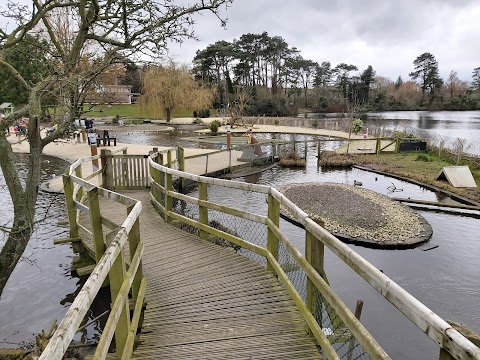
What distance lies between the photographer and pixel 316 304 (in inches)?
135

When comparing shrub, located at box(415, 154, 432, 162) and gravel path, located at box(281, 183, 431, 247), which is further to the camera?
→ shrub, located at box(415, 154, 432, 162)

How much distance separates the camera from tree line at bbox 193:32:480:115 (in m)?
65.7

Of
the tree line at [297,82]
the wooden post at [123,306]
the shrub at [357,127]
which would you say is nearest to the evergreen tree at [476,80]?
the tree line at [297,82]

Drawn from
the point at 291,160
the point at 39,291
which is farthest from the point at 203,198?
the point at 291,160

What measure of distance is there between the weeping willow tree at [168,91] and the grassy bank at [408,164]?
26.3m

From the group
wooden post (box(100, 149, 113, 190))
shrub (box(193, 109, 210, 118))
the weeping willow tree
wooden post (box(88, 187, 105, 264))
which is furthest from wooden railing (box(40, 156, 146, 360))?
shrub (box(193, 109, 210, 118))

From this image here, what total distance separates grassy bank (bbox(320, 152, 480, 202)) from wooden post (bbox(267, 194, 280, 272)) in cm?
1289

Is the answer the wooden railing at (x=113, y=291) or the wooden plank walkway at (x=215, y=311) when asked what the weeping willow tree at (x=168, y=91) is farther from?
the wooden railing at (x=113, y=291)

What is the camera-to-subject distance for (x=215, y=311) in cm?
371

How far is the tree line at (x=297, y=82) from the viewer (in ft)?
216

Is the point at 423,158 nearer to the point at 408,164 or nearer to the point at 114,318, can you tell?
the point at 408,164

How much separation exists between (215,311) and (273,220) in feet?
4.04

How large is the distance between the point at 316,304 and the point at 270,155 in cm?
1747

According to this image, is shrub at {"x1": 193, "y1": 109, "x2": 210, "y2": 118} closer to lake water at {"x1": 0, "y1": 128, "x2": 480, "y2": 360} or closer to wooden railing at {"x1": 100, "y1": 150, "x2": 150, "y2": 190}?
lake water at {"x1": 0, "y1": 128, "x2": 480, "y2": 360}
